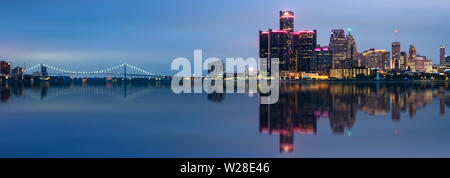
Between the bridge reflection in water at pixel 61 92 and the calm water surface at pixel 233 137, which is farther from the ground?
the bridge reflection in water at pixel 61 92

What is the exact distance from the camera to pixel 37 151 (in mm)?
8852

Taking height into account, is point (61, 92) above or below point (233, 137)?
above

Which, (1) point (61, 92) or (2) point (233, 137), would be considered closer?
(2) point (233, 137)

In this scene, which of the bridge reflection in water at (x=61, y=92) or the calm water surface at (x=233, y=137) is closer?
the calm water surface at (x=233, y=137)

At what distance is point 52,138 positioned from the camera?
35.4ft

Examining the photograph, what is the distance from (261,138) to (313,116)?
19.3ft

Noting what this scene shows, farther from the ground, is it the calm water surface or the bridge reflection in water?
the bridge reflection in water

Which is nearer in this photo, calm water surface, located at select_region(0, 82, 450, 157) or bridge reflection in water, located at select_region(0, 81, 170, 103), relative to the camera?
calm water surface, located at select_region(0, 82, 450, 157)
